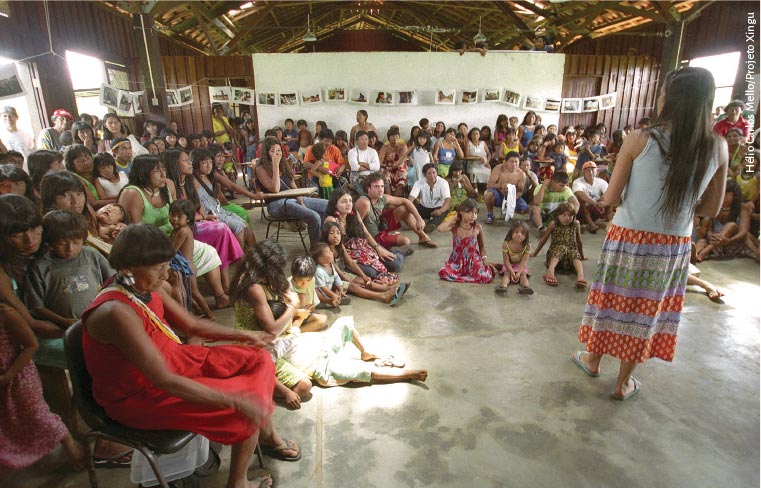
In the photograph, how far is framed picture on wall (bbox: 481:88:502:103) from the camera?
870 cm

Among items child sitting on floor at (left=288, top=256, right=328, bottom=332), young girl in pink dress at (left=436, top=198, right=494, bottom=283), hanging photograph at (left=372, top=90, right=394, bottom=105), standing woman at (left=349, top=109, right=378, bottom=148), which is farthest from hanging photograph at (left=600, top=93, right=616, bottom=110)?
child sitting on floor at (left=288, top=256, right=328, bottom=332)

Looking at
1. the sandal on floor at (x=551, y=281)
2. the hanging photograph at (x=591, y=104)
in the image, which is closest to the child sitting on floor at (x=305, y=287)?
the sandal on floor at (x=551, y=281)

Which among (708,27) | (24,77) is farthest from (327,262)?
(708,27)

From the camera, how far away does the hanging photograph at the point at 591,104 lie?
32.8 feet

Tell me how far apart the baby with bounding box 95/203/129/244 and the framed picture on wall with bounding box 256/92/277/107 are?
5.86 metres

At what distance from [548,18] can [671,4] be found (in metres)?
2.72

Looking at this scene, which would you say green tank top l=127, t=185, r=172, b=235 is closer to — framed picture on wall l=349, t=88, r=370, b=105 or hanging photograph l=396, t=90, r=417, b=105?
framed picture on wall l=349, t=88, r=370, b=105

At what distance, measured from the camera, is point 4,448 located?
5.63ft

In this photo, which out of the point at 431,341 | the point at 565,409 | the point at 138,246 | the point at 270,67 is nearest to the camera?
the point at 138,246

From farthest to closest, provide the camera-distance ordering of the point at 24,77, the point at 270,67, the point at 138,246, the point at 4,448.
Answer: the point at 270,67
the point at 24,77
the point at 4,448
the point at 138,246

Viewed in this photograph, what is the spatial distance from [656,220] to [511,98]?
7587 mm

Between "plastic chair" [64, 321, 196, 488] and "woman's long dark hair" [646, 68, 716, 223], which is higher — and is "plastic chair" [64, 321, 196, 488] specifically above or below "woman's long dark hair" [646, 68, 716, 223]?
below

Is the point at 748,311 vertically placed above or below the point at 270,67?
below

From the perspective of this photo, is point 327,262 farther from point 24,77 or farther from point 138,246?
point 24,77
